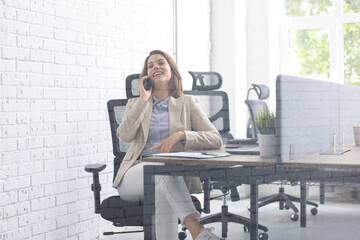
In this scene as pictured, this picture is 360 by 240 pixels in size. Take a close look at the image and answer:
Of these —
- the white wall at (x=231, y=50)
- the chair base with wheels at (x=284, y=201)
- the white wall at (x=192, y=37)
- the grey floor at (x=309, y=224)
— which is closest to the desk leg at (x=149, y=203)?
the grey floor at (x=309, y=224)

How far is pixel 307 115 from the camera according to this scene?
5.86 ft

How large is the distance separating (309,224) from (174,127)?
1394 millimetres

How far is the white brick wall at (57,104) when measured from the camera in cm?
219

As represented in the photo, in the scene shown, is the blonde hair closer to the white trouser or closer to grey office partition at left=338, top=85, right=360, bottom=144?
the white trouser

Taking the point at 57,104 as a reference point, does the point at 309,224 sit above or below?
below

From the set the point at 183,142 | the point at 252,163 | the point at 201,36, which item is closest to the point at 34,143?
the point at 183,142

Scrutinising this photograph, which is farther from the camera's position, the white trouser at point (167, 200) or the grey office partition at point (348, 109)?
the grey office partition at point (348, 109)

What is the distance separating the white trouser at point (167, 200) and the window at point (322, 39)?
2.45 m

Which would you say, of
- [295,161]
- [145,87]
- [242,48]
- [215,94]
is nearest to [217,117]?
[215,94]

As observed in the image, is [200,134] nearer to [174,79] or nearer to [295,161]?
[174,79]

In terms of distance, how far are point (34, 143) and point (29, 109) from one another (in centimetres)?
14

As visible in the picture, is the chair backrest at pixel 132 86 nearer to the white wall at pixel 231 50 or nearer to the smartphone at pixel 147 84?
the smartphone at pixel 147 84

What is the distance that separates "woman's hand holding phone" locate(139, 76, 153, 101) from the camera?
87.3 inches

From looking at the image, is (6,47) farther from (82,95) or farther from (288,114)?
(288,114)
